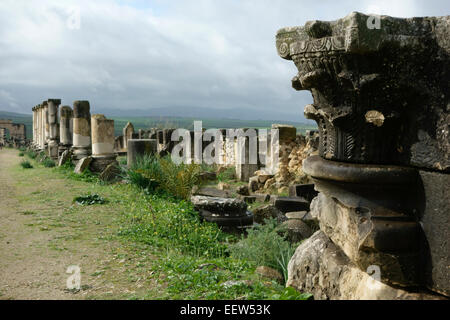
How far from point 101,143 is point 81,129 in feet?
6.18

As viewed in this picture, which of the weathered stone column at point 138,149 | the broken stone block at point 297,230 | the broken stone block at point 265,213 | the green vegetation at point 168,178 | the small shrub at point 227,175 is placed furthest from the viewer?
the small shrub at point 227,175

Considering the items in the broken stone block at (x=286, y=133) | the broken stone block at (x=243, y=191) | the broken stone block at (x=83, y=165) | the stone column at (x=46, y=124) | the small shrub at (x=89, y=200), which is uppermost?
the stone column at (x=46, y=124)

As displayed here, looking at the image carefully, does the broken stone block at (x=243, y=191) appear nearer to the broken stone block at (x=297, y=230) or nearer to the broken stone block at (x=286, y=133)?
the broken stone block at (x=286, y=133)

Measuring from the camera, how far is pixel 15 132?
125 feet

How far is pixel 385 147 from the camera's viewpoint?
249cm

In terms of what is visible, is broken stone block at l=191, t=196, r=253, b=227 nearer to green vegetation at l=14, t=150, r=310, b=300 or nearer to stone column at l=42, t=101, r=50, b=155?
green vegetation at l=14, t=150, r=310, b=300

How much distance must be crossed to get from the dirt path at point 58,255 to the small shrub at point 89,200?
23 cm

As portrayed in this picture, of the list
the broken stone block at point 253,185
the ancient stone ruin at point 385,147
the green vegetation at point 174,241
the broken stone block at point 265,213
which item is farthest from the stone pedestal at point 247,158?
the ancient stone ruin at point 385,147

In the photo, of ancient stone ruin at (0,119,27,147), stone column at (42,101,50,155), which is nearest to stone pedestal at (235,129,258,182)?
stone column at (42,101,50,155)

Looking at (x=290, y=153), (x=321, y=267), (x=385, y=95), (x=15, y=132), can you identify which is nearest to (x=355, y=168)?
(x=385, y=95)

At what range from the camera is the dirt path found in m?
3.82

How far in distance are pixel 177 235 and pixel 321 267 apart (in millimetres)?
3291

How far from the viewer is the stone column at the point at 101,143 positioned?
1201 cm
